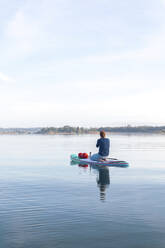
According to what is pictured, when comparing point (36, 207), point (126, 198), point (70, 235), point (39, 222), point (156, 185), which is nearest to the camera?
point (70, 235)

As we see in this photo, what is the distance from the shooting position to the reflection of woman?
1664 centimetres

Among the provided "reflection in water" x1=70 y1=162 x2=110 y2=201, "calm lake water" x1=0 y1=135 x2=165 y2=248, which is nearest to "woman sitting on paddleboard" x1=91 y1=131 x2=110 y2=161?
"reflection in water" x1=70 y1=162 x2=110 y2=201

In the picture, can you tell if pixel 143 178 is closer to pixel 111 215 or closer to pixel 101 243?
pixel 111 215

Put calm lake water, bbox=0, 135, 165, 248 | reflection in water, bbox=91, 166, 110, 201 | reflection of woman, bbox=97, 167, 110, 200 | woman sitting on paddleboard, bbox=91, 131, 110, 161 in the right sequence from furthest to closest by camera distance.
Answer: woman sitting on paddleboard, bbox=91, 131, 110, 161, reflection of woman, bbox=97, 167, 110, 200, reflection in water, bbox=91, 166, 110, 201, calm lake water, bbox=0, 135, 165, 248

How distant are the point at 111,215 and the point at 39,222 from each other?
8.81 feet

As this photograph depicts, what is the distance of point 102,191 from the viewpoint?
16688 mm

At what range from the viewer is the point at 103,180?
20.8m

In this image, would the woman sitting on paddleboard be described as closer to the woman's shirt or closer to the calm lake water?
the woman's shirt

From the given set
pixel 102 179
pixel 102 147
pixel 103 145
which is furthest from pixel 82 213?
pixel 102 147

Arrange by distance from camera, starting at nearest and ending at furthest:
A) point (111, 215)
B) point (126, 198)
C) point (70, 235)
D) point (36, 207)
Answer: point (70, 235) → point (111, 215) → point (36, 207) → point (126, 198)

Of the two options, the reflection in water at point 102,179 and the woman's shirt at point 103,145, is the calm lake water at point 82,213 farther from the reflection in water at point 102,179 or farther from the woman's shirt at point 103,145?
the woman's shirt at point 103,145

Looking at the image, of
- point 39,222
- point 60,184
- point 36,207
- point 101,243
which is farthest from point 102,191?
point 101,243

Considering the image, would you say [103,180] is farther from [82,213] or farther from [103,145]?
[82,213]

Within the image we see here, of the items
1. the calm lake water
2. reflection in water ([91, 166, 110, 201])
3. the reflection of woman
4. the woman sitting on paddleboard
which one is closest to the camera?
the calm lake water
